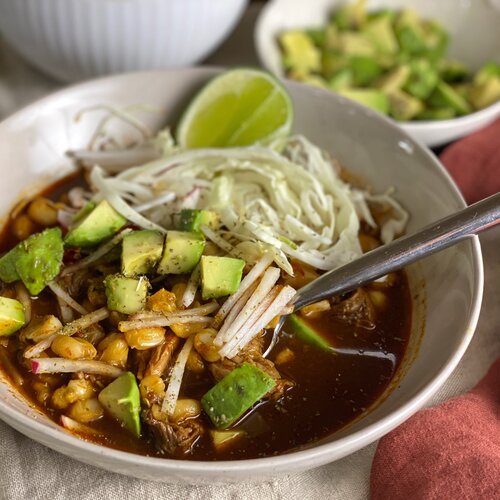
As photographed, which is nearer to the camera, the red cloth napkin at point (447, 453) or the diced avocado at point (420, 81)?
the red cloth napkin at point (447, 453)

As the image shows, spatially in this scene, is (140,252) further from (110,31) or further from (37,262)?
(110,31)

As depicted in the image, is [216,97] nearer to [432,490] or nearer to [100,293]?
[100,293]

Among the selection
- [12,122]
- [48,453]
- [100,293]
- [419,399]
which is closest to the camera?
[419,399]

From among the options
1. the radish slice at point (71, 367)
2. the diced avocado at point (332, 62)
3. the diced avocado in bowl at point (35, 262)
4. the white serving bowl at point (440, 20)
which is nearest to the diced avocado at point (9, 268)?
the diced avocado in bowl at point (35, 262)

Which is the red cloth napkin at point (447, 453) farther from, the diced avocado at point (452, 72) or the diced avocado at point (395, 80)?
the diced avocado at point (452, 72)

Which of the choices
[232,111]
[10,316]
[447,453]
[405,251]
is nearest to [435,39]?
[232,111]

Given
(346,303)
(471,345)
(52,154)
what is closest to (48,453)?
(346,303)
